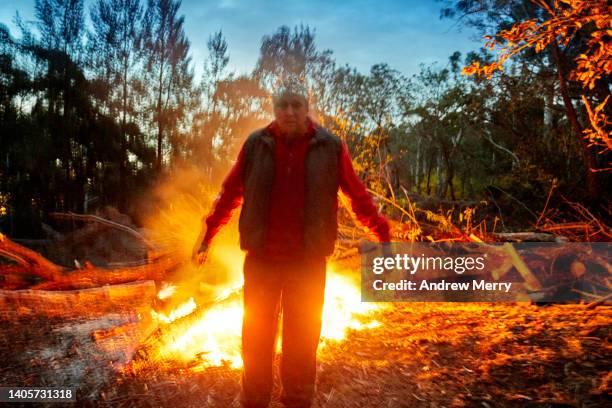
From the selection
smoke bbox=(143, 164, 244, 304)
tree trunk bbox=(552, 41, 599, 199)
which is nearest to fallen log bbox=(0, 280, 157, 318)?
smoke bbox=(143, 164, 244, 304)

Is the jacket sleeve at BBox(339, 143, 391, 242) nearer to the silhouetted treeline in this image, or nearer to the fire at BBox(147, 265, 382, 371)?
the fire at BBox(147, 265, 382, 371)

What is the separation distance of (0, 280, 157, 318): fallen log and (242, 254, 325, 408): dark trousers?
3248 mm

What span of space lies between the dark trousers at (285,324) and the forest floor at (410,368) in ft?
1.77

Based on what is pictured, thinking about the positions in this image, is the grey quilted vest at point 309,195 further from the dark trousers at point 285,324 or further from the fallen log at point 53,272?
the fallen log at point 53,272

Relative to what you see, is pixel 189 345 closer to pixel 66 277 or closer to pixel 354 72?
pixel 66 277

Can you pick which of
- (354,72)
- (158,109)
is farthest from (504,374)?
Answer: (354,72)

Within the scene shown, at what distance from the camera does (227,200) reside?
265 centimetres

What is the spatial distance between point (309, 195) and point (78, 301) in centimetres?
513

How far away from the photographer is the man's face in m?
2.32

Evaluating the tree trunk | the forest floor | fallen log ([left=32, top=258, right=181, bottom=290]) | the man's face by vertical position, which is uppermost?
the tree trunk

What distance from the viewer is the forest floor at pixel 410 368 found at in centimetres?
285

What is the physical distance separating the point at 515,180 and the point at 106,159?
17.6m

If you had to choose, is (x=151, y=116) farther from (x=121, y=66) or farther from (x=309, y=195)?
(x=309, y=195)

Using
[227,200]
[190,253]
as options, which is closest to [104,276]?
[190,253]
